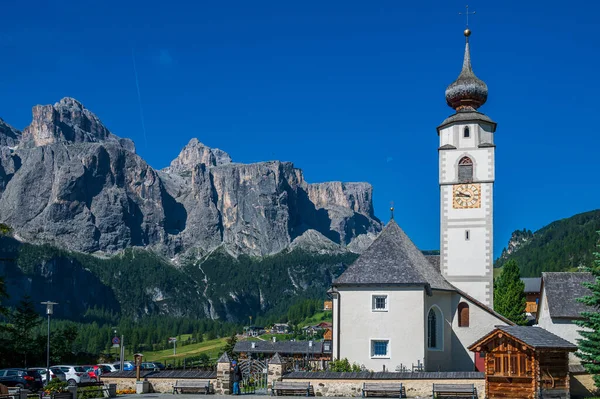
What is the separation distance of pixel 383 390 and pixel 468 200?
20.4 m

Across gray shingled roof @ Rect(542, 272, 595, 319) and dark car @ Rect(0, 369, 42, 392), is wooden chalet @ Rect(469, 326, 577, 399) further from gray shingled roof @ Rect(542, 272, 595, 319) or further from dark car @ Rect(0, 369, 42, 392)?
dark car @ Rect(0, 369, 42, 392)

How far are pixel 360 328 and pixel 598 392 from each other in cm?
1315

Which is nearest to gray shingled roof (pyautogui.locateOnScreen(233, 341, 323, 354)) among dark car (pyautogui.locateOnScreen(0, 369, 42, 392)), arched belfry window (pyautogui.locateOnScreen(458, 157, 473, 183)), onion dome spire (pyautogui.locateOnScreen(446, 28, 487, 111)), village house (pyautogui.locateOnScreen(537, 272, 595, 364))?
village house (pyautogui.locateOnScreen(537, 272, 595, 364))

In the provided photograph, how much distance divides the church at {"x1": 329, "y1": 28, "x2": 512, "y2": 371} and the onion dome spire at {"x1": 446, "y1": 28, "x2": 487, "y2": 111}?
0.23 ft

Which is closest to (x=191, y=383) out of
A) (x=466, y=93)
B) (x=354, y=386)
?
(x=354, y=386)

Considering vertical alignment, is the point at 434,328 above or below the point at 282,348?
above

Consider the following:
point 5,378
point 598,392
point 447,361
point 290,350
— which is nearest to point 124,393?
point 5,378

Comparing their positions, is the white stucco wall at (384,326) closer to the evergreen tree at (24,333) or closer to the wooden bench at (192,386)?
the wooden bench at (192,386)

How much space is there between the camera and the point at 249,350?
104875 millimetres

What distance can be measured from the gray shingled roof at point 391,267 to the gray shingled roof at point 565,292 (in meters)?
8.43

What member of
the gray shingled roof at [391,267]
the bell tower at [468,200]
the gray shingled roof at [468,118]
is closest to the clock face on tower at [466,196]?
the bell tower at [468,200]

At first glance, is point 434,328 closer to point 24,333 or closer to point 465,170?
point 465,170

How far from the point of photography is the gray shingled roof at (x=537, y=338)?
3575cm

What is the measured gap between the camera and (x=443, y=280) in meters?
52.1
